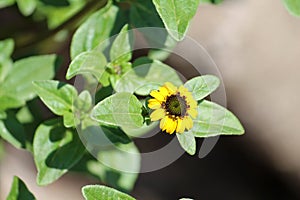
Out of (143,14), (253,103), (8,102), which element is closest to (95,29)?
(143,14)

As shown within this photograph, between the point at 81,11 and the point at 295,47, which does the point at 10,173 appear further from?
the point at 295,47

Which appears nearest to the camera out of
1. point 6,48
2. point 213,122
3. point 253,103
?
point 213,122

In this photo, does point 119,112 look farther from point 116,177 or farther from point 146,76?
point 116,177

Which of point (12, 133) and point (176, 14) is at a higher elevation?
point (176, 14)

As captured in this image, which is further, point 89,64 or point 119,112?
point 89,64

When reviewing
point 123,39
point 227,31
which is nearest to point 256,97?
point 227,31

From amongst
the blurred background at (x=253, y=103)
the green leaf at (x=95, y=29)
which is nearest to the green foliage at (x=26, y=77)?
the green leaf at (x=95, y=29)
